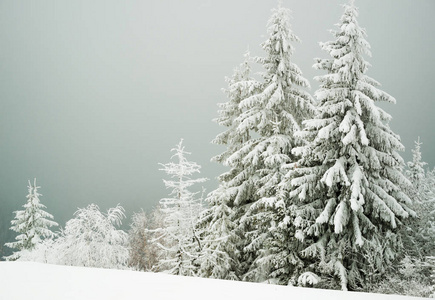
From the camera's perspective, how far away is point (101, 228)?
64.5 ft

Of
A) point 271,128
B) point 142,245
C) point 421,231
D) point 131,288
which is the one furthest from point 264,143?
point 142,245

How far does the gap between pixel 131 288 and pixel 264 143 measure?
12.0m

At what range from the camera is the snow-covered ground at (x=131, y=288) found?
5066mm

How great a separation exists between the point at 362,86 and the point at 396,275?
25.2 ft

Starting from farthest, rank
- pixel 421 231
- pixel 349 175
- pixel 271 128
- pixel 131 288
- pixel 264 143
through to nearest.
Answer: pixel 271 128
pixel 264 143
pixel 421 231
pixel 349 175
pixel 131 288

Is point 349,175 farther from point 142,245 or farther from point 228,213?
point 142,245

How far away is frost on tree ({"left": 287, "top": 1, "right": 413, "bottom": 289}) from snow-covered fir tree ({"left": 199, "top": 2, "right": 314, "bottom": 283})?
181cm

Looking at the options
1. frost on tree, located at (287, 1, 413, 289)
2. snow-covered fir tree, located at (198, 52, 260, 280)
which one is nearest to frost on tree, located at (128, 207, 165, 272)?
snow-covered fir tree, located at (198, 52, 260, 280)

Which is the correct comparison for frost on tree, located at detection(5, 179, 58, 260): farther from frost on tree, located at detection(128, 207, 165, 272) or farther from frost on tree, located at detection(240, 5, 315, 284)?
frost on tree, located at detection(240, 5, 315, 284)

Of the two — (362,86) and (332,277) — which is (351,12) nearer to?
(362,86)

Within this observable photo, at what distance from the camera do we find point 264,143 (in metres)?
16.5

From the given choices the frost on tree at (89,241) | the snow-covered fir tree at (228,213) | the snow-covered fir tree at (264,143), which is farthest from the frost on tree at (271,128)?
the frost on tree at (89,241)

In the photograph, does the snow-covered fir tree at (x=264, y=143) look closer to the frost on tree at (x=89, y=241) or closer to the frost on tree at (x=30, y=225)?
the frost on tree at (x=89, y=241)

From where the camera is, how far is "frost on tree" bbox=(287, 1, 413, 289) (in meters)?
12.6
